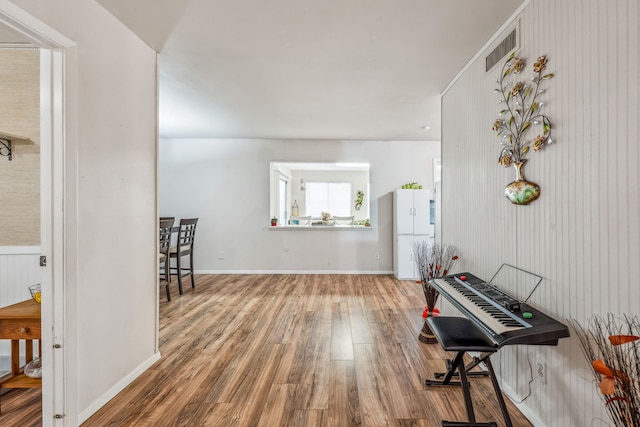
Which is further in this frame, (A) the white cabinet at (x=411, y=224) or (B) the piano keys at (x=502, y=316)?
(A) the white cabinet at (x=411, y=224)

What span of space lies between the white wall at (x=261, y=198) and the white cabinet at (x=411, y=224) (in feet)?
1.51

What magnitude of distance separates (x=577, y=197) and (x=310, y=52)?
2047 mm

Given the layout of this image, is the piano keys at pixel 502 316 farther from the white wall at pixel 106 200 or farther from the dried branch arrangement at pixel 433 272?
the white wall at pixel 106 200

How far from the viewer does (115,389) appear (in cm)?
194

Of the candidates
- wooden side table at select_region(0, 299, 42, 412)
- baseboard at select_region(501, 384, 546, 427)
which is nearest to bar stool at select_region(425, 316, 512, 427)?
baseboard at select_region(501, 384, 546, 427)

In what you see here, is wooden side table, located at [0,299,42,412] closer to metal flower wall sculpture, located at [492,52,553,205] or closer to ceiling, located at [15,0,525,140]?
ceiling, located at [15,0,525,140]

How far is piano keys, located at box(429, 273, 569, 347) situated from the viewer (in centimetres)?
129

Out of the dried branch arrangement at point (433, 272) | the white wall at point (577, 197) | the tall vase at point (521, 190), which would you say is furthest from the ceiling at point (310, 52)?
the dried branch arrangement at point (433, 272)

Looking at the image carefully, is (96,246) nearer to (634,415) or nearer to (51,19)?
(51,19)

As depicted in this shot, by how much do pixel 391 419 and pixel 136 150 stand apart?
246cm

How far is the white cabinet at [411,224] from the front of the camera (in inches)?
198

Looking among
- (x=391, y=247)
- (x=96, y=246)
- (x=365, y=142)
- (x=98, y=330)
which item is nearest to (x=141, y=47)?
(x=96, y=246)

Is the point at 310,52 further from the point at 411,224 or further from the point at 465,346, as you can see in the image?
the point at 411,224

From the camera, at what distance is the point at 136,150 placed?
2180 millimetres
